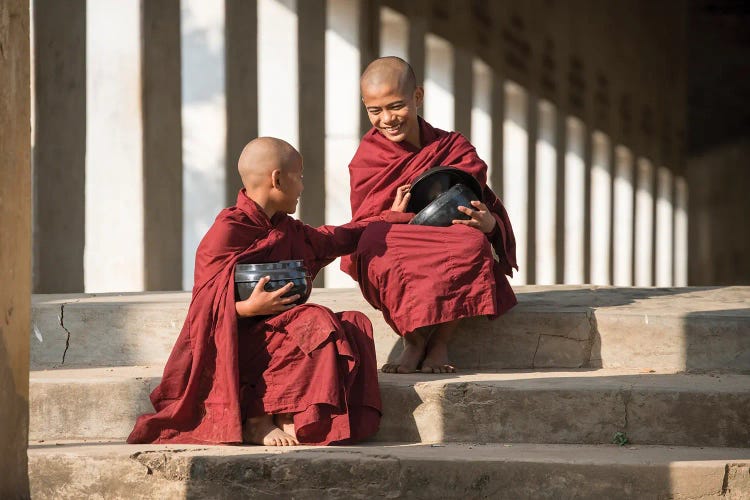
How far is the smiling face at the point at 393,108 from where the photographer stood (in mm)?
4410

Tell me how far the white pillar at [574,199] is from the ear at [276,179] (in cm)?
1092

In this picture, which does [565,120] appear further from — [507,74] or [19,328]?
[19,328]

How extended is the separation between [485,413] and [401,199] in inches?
38.3

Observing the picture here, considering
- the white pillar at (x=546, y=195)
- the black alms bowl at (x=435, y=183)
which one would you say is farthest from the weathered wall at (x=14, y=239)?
the white pillar at (x=546, y=195)

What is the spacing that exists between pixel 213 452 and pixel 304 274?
1.99ft

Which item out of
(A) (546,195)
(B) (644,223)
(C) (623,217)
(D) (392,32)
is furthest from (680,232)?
(D) (392,32)

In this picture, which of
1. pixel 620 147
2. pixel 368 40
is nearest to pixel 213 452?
pixel 368 40

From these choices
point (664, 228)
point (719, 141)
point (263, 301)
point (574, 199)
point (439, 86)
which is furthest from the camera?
A: point (719, 141)

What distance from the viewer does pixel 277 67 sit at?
7.90 meters

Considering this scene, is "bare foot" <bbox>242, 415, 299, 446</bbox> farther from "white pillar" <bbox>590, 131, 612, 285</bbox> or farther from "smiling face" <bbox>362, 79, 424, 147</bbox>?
"white pillar" <bbox>590, 131, 612, 285</bbox>

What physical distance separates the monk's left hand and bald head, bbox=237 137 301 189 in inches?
27.2

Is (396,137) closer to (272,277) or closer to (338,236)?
(338,236)

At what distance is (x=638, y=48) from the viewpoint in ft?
58.0

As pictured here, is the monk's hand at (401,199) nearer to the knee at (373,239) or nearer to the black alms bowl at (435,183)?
the black alms bowl at (435,183)
